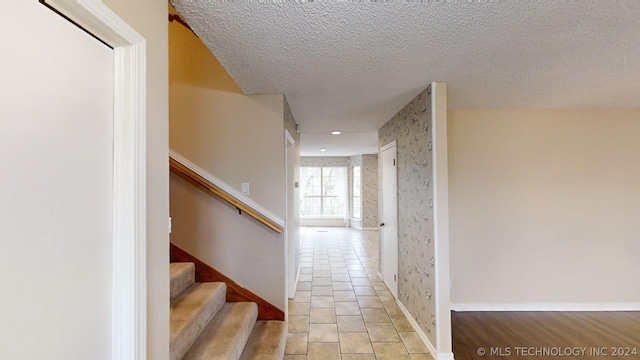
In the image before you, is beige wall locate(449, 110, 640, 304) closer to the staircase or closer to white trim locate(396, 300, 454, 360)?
white trim locate(396, 300, 454, 360)

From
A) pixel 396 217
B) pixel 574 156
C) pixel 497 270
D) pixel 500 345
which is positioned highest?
pixel 574 156

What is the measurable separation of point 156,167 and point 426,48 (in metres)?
1.65

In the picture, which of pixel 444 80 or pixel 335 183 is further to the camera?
pixel 335 183

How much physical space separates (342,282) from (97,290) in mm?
3601

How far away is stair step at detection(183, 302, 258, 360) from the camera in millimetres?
1760

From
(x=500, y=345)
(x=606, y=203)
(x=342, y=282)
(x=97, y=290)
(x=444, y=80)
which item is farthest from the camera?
(x=342, y=282)

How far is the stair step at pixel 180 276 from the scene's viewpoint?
2104mm

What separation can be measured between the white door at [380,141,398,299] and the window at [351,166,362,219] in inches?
190

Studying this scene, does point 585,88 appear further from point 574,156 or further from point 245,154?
point 245,154

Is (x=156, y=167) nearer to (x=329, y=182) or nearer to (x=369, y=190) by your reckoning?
(x=369, y=190)

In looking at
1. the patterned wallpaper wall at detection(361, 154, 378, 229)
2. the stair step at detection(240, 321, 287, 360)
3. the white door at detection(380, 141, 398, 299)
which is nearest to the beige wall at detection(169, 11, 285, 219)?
the stair step at detection(240, 321, 287, 360)

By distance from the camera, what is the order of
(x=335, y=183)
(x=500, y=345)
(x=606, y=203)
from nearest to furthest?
(x=500, y=345), (x=606, y=203), (x=335, y=183)

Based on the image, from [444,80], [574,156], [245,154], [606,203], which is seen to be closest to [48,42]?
[245,154]

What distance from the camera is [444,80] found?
2.27 metres
